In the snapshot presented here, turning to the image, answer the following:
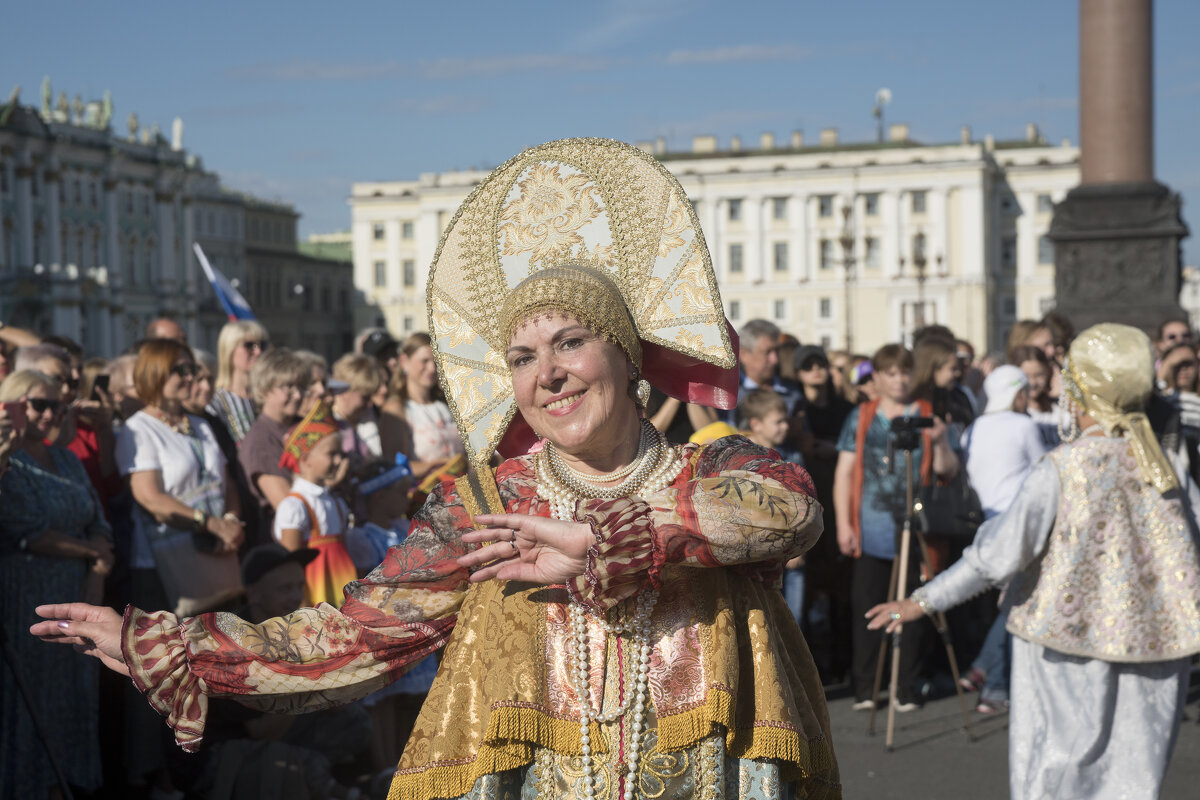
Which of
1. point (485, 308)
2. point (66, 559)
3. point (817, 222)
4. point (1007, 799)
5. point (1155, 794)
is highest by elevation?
point (817, 222)

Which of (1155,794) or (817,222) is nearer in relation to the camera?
(1155,794)

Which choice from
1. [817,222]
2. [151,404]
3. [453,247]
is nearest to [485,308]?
[453,247]

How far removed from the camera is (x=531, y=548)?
93.4 inches

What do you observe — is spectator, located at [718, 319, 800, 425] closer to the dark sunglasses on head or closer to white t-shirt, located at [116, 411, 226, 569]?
white t-shirt, located at [116, 411, 226, 569]

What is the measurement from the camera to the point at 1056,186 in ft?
288

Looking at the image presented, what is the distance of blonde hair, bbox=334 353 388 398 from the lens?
7730 millimetres

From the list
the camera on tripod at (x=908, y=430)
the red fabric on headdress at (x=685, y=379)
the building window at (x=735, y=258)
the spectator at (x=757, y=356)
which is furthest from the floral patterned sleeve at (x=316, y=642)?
the building window at (x=735, y=258)

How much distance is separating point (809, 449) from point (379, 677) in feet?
19.6

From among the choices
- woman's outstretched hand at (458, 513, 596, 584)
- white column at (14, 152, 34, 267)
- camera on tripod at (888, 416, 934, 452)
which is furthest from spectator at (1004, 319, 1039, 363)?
white column at (14, 152, 34, 267)

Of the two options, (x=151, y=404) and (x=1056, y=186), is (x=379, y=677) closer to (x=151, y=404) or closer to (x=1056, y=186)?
(x=151, y=404)

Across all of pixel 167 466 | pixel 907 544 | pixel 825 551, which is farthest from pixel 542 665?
pixel 825 551

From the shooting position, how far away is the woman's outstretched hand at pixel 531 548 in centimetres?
233

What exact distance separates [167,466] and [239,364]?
1.87m

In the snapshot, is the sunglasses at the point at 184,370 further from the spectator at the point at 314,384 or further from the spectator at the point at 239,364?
the spectator at the point at 239,364
